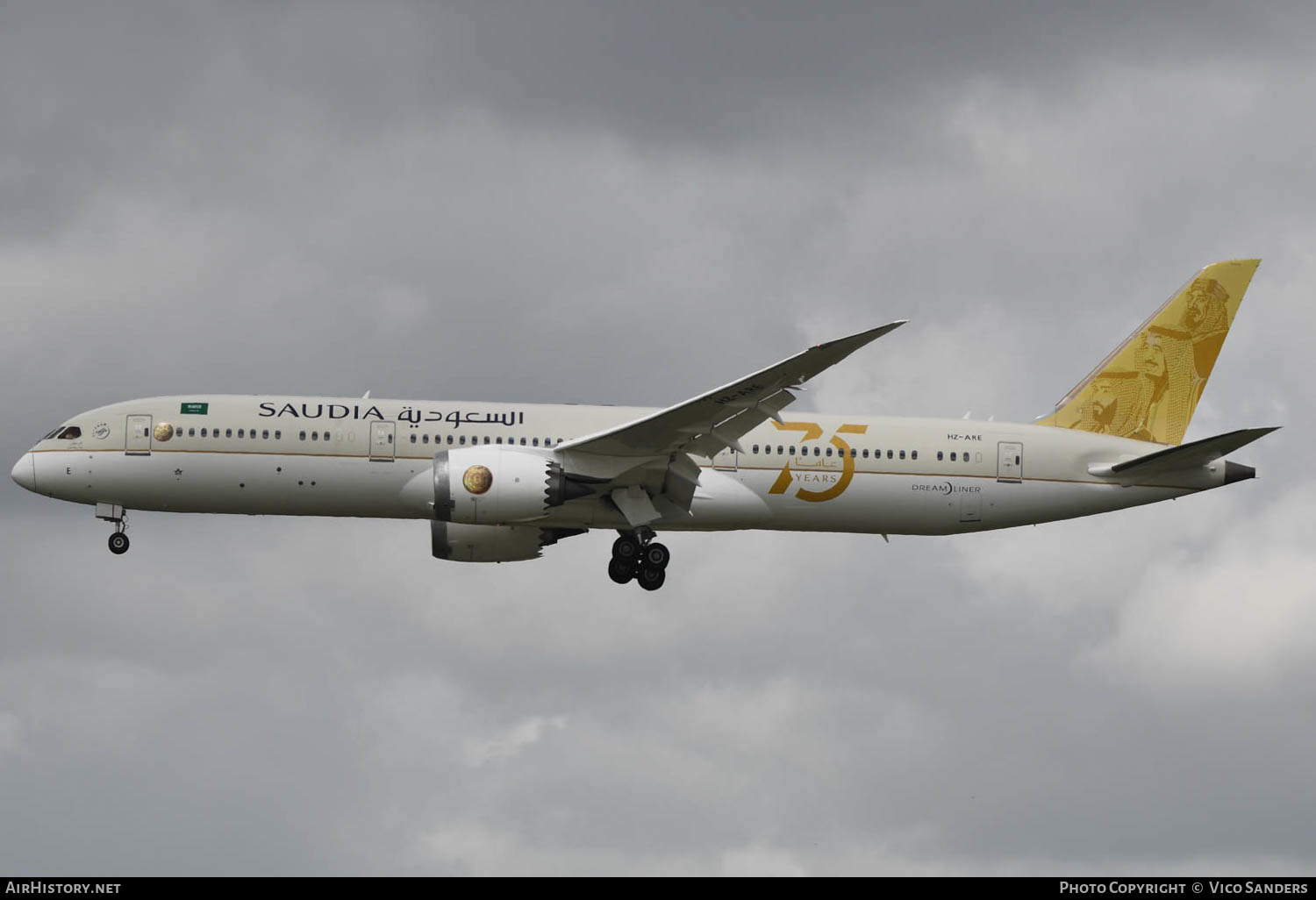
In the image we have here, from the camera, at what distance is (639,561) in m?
50.5

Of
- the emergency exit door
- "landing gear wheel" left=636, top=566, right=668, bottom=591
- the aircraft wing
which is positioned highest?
the emergency exit door

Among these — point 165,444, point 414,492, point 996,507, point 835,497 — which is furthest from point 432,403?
point 996,507

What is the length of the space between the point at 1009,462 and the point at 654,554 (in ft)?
34.3

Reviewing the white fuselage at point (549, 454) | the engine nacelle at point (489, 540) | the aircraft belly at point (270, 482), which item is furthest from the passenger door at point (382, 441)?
the engine nacelle at point (489, 540)

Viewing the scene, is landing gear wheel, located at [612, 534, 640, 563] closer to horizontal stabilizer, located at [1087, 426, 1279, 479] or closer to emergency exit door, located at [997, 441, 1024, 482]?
emergency exit door, located at [997, 441, 1024, 482]

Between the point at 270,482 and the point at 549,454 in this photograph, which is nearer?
the point at 549,454

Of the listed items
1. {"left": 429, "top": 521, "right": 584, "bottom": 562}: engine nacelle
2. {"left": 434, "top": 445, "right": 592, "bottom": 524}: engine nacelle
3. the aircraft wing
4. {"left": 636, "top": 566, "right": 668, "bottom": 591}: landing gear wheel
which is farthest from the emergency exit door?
{"left": 434, "top": 445, "right": 592, "bottom": 524}: engine nacelle

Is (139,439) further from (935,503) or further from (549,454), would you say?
(935,503)

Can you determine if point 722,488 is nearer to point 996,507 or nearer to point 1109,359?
point 996,507

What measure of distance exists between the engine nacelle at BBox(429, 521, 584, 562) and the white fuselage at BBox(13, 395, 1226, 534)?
10.6 feet

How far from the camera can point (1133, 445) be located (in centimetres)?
5412

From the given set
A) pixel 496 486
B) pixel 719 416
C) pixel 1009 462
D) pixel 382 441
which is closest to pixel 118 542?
pixel 382 441

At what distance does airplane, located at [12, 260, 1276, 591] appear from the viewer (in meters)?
48.0

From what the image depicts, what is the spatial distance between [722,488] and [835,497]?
123 inches
